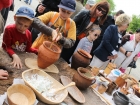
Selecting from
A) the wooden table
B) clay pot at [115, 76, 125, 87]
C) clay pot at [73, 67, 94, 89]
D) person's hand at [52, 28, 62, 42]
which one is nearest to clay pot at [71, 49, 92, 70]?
the wooden table

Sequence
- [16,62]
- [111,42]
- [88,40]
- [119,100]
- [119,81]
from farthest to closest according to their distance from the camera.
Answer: [111,42], [88,40], [119,81], [119,100], [16,62]

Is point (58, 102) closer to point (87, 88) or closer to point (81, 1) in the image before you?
point (87, 88)

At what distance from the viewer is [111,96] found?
8.12 ft

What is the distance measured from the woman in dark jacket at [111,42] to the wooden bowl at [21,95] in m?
2.21

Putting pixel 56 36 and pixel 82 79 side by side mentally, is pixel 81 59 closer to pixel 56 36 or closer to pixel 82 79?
pixel 82 79

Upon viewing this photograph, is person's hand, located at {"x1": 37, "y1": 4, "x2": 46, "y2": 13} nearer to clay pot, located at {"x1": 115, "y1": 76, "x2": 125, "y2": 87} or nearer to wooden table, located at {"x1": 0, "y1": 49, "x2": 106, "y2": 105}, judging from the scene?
wooden table, located at {"x1": 0, "y1": 49, "x2": 106, "y2": 105}

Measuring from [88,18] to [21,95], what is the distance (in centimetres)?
206

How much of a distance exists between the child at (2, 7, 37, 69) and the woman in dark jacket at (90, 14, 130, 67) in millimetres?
1663

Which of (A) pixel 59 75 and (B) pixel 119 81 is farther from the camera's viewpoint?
(B) pixel 119 81

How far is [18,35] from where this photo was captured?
6.76ft

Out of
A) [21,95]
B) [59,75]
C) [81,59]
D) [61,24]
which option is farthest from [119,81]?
[21,95]

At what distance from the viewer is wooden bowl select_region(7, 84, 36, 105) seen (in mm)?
1412

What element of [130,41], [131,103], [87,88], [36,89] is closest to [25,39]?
[36,89]

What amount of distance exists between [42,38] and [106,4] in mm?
1318
